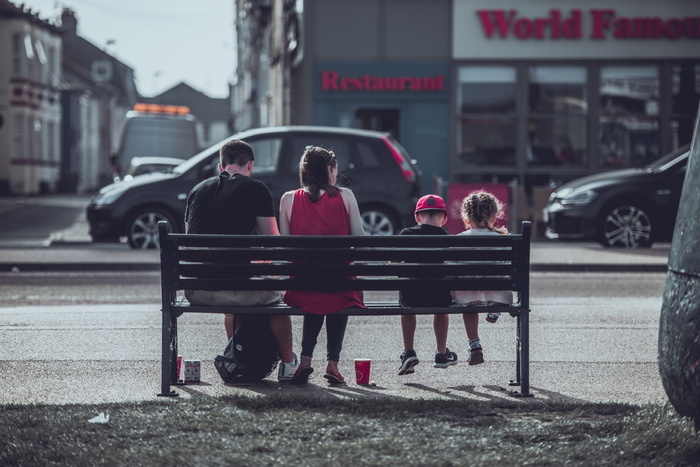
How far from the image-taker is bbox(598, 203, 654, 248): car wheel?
17.1 m

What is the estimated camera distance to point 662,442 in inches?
187

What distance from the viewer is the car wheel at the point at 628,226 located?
17141mm

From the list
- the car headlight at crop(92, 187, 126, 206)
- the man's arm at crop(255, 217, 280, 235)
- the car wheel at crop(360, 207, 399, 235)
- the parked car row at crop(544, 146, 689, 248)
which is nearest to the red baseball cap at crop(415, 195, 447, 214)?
the man's arm at crop(255, 217, 280, 235)

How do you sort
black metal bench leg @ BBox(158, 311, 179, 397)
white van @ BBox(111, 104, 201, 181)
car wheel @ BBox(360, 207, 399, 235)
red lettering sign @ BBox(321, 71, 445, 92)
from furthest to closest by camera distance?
white van @ BBox(111, 104, 201, 181)
red lettering sign @ BBox(321, 71, 445, 92)
car wheel @ BBox(360, 207, 399, 235)
black metal bench leg @ BBox(158, 311, 179, 397)

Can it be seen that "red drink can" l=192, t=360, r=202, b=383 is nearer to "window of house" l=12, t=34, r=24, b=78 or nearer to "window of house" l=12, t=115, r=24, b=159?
"window of house" l=12, t=115, r=24, b=159

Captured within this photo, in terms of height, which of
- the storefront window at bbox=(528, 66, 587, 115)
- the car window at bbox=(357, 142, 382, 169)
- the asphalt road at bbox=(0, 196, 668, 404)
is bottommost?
the asphalt road at bbox=(0, 196, 668, 404)

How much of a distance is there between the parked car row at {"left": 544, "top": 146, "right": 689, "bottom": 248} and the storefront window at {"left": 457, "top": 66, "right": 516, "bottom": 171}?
7183 mm

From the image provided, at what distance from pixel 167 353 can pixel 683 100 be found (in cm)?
2063

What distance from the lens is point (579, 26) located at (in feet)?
80.7

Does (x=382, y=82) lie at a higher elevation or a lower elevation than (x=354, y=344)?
higher

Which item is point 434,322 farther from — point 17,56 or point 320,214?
point 17,56

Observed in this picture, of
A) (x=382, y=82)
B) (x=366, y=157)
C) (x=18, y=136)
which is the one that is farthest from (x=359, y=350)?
(x=18, y=136)

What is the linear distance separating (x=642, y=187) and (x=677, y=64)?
8.75 m

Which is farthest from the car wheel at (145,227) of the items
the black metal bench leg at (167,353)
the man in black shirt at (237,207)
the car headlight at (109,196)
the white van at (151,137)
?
the white van at (151,137)
